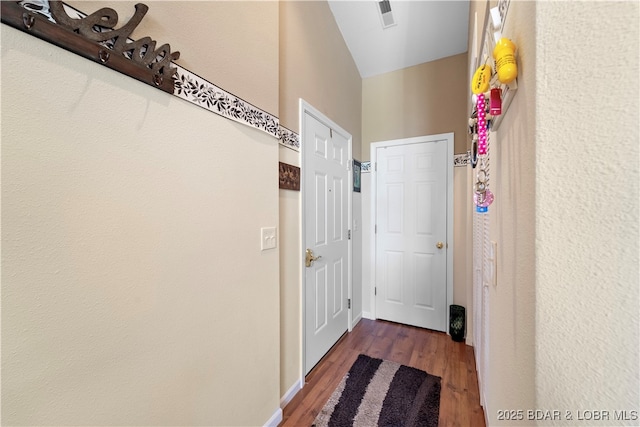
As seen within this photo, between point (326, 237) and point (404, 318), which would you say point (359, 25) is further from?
point (404, 318)

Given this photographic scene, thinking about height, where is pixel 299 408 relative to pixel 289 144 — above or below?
below

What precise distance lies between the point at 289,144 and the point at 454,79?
202 centimetres

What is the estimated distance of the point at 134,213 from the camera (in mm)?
767

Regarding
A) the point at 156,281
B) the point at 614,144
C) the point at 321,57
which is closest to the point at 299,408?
Answer: the point at 156,281

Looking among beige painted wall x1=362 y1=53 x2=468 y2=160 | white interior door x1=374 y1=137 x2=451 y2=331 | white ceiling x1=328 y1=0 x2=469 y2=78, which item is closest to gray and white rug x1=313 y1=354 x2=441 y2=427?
white interior door x1=374 y1=137 x2=451 y2=331

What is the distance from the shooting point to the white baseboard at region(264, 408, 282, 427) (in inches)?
53.2

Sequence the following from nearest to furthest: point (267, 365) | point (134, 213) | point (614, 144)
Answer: point (614, 144) < point (134, 213) < point (267, 365)

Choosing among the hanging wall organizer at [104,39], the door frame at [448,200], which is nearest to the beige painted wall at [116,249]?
the hanging wall organizer at [104,39]

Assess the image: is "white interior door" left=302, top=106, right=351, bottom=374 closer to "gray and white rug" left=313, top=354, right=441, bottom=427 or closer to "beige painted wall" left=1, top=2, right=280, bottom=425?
"gray and white rug" left=313, top=354, right=441, bottom=427

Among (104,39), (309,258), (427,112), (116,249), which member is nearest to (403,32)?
(427,112)

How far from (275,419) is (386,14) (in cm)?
314

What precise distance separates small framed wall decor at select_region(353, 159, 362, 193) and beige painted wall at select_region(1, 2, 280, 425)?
5.29 ft

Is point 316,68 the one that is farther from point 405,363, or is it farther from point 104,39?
point 405,363

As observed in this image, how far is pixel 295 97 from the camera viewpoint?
1.68 meters
